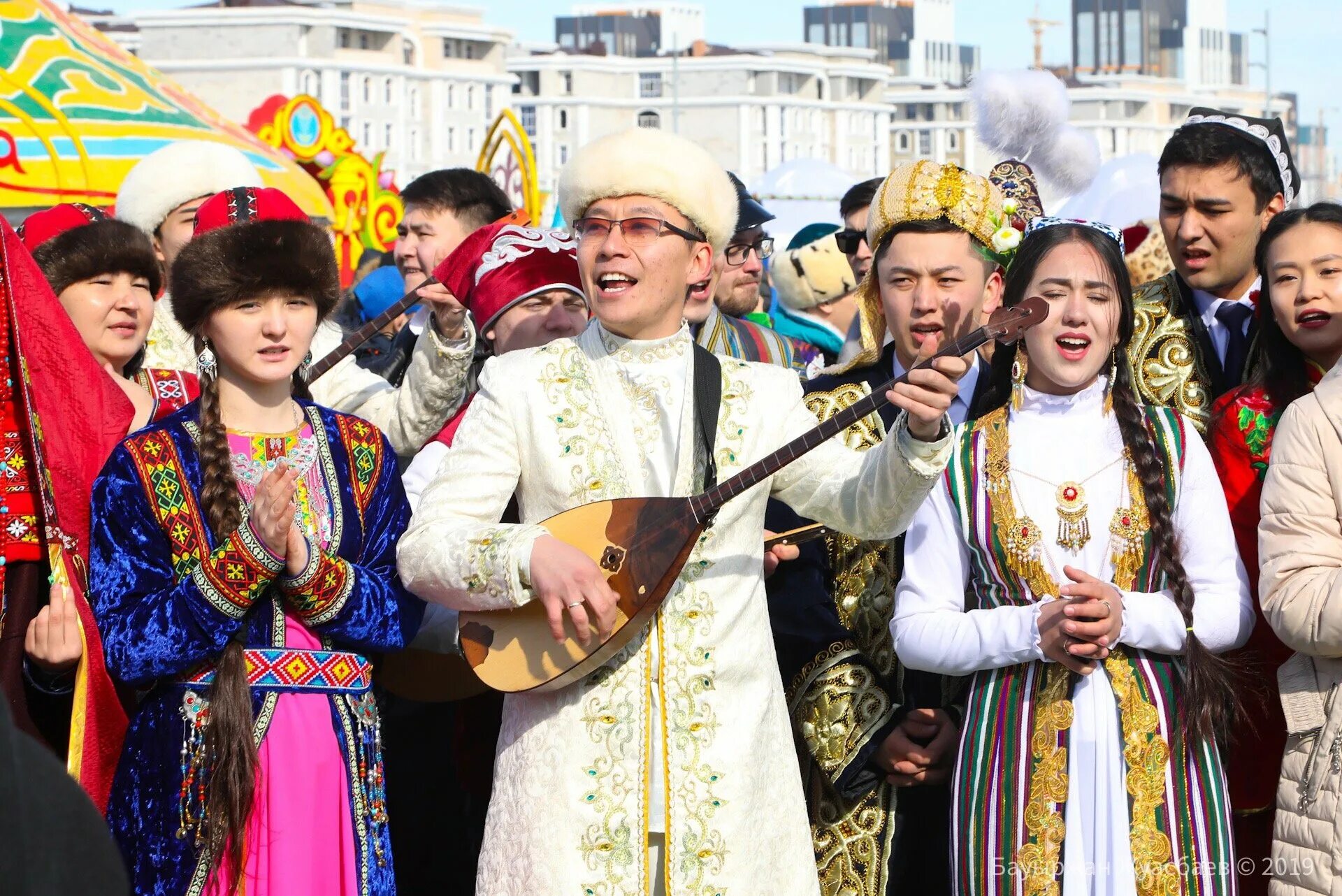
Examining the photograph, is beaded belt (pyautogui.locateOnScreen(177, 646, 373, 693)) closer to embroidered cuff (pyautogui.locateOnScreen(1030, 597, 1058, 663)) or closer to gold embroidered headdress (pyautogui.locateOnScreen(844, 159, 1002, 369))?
embroidered cuff (pyautogui.locateOnScreen(1030, 597, 1058, 663))

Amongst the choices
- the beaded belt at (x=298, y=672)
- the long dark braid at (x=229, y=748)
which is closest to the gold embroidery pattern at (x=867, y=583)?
the beaded belt at (x=298, y=672)

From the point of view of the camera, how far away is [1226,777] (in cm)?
392

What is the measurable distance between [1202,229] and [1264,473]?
839 millimetres

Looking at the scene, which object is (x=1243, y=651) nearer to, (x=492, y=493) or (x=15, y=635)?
(x=492, y=493)

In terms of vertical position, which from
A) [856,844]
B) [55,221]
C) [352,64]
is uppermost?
[352,64]

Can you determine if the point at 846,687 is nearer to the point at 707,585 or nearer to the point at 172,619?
the point at 707,585

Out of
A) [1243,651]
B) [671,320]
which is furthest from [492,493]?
[1243,651]

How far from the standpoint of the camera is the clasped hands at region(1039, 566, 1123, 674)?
353 centimetres

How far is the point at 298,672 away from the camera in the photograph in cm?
349

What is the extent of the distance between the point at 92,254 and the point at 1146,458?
2.49 m

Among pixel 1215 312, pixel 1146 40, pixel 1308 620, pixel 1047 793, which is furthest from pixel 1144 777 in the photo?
pixel 1146 40

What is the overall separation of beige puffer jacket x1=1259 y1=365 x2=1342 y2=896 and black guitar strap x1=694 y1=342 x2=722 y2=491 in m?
1.16

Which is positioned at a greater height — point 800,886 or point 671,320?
point 671,320

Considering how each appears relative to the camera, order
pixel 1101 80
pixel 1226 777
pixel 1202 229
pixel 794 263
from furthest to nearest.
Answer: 1. pixel 1101 80
2. pixel 794 263
3. pixel 1202 229
4. pixel 1226 777
